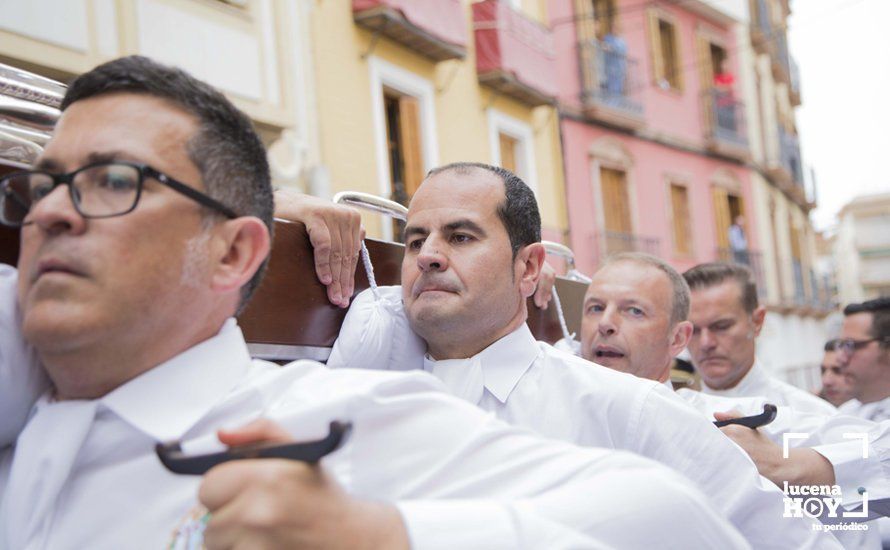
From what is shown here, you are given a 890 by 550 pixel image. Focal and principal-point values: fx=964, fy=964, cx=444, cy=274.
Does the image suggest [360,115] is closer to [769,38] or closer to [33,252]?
[33,252]

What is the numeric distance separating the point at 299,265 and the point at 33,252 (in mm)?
773

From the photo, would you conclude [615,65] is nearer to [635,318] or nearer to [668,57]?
[668,57]

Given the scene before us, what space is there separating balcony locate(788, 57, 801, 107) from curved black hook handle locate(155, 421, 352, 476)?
25994mm

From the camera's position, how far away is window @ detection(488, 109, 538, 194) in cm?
1226

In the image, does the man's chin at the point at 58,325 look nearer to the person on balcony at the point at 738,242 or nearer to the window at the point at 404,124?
the window at the point at 404,124

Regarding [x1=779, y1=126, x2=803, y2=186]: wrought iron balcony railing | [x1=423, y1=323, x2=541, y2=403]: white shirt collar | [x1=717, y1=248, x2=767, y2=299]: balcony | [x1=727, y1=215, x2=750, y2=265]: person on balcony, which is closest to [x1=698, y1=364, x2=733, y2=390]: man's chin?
[x1=423, y1=323, x2=541, y2=403]: white shirt collar

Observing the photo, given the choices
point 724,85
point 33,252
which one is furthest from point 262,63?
point 724,85

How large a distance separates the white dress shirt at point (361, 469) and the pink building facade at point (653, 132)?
12.7 m

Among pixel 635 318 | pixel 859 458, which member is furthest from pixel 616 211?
pixel 859 458

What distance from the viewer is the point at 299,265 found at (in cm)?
209

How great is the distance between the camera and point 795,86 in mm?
25484

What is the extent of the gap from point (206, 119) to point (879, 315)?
173 inches

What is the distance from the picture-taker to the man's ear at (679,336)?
10.8 feet

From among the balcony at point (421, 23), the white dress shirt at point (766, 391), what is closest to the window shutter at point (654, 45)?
the balcony at point (421, 23)
